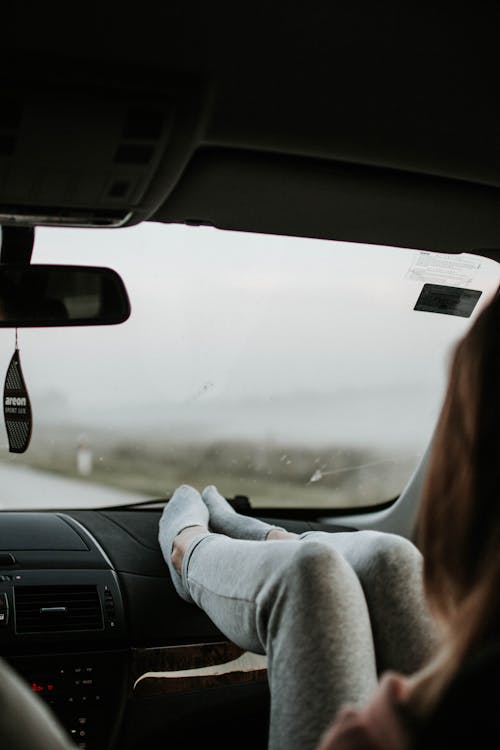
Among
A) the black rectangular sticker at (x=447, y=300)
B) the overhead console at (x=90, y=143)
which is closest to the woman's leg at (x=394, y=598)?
the overhead console at (x=90, y=143)

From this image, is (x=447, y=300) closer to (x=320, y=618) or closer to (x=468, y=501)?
(x=320, y=618)

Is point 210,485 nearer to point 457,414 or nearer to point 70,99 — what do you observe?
point 70,99

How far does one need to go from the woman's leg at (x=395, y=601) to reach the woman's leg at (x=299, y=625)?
97 mm

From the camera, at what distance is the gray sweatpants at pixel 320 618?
1.77 metres

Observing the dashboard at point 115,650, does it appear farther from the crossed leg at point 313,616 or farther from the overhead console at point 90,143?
the overhead console at point 90,143

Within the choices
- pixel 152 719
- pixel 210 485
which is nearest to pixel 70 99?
pixel 152 719

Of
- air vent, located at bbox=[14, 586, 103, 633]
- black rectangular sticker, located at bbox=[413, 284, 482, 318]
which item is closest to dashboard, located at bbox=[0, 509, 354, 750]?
air vent, located at bbox=[14, 586, 103, 633]

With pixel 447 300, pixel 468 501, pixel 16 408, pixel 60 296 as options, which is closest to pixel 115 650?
pixel 16 408

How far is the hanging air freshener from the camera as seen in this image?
2650 millimetres

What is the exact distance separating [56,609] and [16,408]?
70 cm

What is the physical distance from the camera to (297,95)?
1.82 meters

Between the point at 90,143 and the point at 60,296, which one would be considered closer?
the point at 90,143

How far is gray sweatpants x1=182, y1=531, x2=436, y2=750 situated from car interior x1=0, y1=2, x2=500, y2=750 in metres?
0.71

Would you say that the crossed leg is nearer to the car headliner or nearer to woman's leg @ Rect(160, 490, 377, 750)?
woman's leg @ Rect(160, 490, 377, 750)
